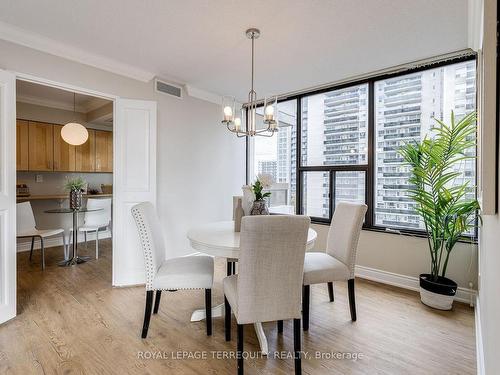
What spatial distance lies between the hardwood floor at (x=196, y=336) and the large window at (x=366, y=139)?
108 centimetres

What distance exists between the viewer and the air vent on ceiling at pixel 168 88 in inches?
130

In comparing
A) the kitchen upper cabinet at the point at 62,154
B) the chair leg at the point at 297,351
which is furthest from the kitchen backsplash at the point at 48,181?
the chair leg at the point at 297,351

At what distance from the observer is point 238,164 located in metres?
4.51

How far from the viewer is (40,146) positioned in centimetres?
439

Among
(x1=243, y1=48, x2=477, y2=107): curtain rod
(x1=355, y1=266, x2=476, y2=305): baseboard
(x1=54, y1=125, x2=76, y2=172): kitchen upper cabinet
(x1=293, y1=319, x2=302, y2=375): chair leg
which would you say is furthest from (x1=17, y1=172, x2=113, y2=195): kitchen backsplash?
(x1=355, y1=266, x2=476, y2=305): baseboard

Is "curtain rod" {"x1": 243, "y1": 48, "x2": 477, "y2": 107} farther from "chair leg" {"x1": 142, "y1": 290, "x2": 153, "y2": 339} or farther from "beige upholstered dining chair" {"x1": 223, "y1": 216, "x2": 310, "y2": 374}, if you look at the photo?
"chair leg" {"x1": 142, "y1": 290, "x2": 153, "y2": 339}

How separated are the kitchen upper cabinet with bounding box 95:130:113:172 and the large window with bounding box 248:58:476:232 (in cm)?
344

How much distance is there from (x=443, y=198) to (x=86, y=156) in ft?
18.3

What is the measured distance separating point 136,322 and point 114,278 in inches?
38.3

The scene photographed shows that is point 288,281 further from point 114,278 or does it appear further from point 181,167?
point 181,167

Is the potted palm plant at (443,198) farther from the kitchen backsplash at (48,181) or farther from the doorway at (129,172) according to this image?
the kitchen backsplash at (48,181)

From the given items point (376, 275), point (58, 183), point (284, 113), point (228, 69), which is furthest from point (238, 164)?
point (58, 183)

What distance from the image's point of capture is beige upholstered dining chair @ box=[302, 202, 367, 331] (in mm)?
2092

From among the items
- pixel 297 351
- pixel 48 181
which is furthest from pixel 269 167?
pixel 48 181
